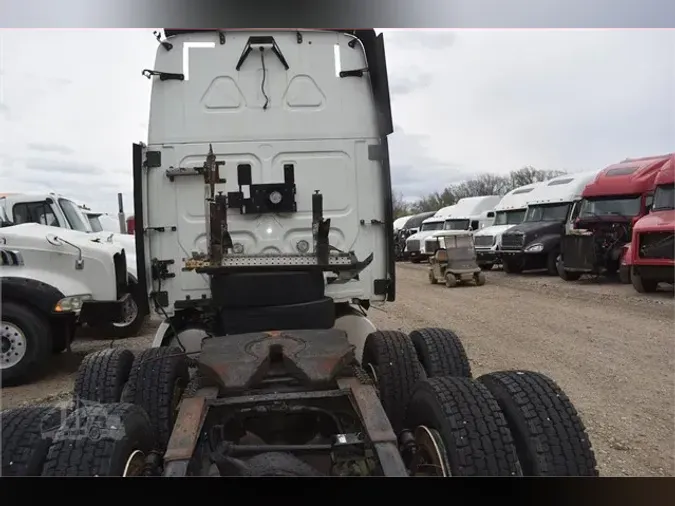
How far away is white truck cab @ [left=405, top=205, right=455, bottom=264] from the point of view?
67.8 ft

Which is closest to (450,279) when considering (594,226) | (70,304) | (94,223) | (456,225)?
(594,226)

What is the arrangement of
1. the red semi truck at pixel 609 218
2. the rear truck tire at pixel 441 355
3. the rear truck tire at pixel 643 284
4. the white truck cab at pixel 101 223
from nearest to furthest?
the rear truck tire at pixel 441 355
the white truck cab at pixel 101 223
the rear truck tire at pixel 643 284
the red semi truck at pixel 609 218

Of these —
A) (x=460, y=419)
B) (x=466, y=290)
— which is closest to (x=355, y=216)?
(x=460, y=419)

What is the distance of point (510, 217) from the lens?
17234mm

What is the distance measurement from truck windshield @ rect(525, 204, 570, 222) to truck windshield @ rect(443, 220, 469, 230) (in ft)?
15.9

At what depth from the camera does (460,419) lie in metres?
2.04

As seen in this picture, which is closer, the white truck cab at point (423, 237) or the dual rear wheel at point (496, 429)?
the dual rear wheel at point (496, 429)

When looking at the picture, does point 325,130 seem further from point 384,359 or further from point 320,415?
point 320,415

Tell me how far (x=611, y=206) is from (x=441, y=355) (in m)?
10.6

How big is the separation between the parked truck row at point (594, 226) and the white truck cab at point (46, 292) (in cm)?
719

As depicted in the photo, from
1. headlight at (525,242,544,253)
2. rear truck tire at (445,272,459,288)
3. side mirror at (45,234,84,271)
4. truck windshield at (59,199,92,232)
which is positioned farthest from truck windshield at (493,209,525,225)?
side mirror at (45,234,84,271)

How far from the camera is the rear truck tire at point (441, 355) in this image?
3.38m

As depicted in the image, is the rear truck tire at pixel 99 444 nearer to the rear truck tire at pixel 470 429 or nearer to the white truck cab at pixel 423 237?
the rear truck tire at pixel 470 429

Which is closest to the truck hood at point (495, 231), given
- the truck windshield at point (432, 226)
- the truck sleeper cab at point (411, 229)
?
the truck sleeper cab at point (411, 229)
